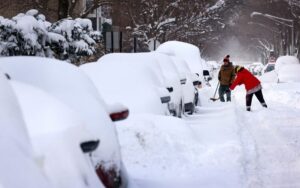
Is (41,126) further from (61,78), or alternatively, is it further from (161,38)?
(161,38)

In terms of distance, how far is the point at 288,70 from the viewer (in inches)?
1549

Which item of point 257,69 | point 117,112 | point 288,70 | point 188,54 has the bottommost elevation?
point 257,69

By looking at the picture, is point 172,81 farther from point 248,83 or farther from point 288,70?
point 288,70

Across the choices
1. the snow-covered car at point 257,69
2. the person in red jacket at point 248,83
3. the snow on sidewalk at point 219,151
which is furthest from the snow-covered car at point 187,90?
the snow-covered car at point 257,69

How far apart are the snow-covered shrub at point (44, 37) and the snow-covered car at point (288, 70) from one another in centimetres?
2215

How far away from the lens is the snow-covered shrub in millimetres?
14617

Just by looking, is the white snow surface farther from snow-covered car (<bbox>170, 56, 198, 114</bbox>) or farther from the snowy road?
snow-covered car (<bbox>170, 56, 198, 114</bbox>)

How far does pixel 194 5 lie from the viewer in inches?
1861

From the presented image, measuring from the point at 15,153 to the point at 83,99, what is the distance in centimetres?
277

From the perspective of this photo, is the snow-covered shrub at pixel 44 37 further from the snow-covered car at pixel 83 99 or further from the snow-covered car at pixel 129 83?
the snow-covered car at pixel 83 99

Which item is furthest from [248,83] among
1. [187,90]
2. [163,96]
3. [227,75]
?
[163,96]

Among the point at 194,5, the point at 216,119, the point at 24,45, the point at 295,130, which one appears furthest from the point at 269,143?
the point at 194,5

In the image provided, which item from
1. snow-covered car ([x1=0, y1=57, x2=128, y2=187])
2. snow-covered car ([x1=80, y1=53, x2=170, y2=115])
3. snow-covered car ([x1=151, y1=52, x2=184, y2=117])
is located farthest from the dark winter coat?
snow-covered car ([x1=0, y1=57, x2=128, y2=187])

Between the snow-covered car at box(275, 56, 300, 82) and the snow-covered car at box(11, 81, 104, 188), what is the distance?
35.7m
